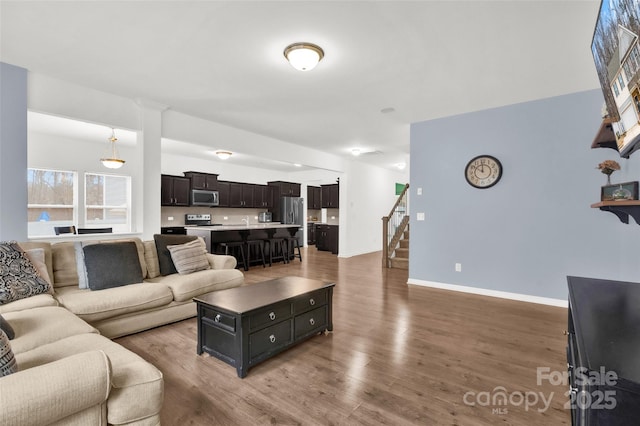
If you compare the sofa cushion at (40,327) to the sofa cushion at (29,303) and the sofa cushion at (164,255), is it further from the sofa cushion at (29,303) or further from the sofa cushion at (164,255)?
the sofa cushion at (164,255)

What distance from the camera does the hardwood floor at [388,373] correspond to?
184 cm

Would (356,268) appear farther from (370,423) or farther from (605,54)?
Result: (605,54)

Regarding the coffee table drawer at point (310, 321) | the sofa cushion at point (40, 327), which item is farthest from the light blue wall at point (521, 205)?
the sofa cushion at point (40, 327)

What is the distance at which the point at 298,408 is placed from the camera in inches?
74.2

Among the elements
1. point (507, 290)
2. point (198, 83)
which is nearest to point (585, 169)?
point (507, 290)

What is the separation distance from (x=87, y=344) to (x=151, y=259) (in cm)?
194

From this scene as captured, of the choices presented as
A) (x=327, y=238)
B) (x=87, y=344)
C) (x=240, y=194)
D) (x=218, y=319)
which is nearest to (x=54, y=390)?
(x=87, y=344)

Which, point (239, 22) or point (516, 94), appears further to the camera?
point (516, 94)

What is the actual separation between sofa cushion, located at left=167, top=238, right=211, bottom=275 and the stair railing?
3.92 meters

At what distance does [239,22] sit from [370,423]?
116 inches

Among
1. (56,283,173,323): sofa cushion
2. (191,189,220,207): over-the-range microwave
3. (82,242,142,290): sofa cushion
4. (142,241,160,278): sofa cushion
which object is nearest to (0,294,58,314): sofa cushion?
(56,283,173,323): sofa cushion

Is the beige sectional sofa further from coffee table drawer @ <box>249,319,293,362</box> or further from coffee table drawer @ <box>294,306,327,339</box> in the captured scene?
coffee table drawer @ <box>294,306,327,339</box>

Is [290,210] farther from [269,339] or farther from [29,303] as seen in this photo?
[29,303]

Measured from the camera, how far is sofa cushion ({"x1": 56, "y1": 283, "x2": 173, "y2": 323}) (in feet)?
8.50
